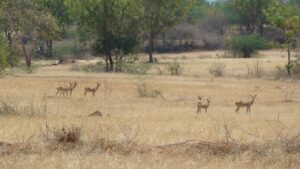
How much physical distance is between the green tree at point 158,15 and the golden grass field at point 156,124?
1945 centimetres

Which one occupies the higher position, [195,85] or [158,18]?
[158,18]

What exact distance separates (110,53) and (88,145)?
41903 millimetres

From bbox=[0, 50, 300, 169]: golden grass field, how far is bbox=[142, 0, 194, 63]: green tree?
19445 millimetres

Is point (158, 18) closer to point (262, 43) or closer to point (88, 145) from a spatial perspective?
point (262, 43)

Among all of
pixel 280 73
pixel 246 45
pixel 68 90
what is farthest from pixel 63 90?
pixel 246 45

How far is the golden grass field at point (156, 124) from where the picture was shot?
34.2ft

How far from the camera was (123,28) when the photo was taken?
52812 millimetres

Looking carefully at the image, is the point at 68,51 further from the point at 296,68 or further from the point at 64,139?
the point at 64,139

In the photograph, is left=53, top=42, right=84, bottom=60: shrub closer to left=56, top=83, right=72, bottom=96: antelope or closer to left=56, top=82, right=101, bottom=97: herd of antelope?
left=56, top=82, right=101, bottom=97: herd of antelope

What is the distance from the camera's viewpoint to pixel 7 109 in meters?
20.0

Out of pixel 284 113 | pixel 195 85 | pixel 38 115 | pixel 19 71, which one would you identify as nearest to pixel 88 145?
pixel 38 115

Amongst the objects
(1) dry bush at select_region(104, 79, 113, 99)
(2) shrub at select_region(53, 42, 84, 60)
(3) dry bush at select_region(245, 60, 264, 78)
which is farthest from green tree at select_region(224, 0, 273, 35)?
(1) dry bush at select_region(104, 79, 113, 99)

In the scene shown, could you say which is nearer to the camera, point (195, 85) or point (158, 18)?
point (195, 85)

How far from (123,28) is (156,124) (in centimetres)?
3585
